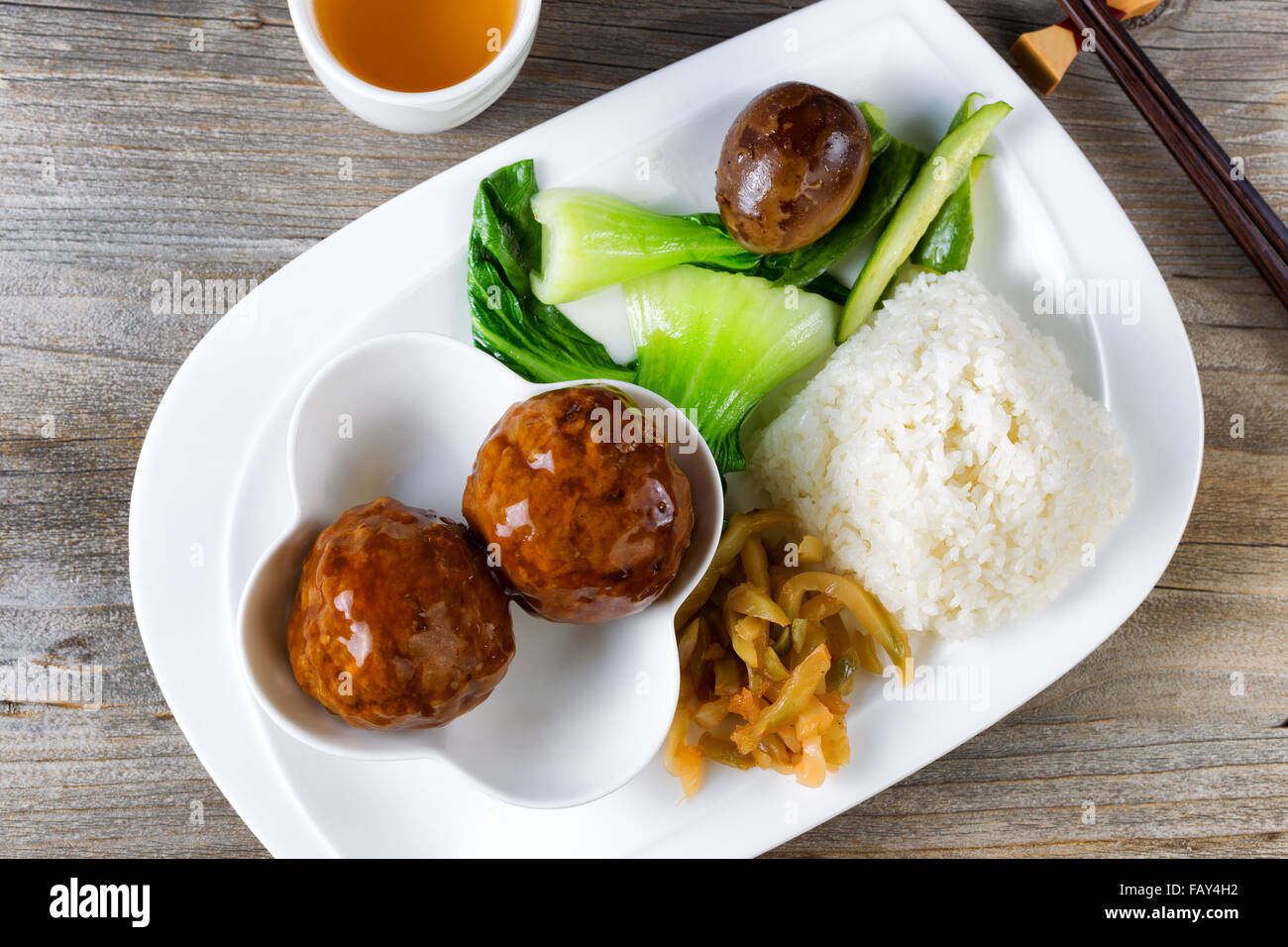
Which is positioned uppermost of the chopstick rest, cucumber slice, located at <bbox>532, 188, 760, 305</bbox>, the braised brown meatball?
the chopstick rest

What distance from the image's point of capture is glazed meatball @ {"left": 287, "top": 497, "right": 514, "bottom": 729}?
133 centimetres

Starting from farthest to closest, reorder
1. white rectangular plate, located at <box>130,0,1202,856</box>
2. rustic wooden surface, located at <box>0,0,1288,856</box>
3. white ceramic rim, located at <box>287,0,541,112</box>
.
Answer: rustic wooden surface, located at <box>0,0,1288,856</box> < white rectangular plate, located at <box>130,0,1202,856</box> < white ceramic rim, located at <box>287,0,541,112</box>

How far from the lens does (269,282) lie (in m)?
1.80

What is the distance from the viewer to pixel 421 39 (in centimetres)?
183

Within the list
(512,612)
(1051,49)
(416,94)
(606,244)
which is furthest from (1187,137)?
(512,612)

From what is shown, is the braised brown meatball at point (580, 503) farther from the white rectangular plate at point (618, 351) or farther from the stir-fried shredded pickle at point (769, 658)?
the white rectangular plate at point (618, 351)

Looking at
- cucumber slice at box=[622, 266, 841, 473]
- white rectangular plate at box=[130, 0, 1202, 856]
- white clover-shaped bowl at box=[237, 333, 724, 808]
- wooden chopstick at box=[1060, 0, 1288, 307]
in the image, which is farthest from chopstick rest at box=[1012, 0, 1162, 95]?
white clover-shaped bowl at box=[237, 333, 724, 808]

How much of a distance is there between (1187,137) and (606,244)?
1.36 meters

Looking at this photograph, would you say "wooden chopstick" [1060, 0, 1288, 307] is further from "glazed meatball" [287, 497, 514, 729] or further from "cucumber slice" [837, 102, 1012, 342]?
"glazed meatball" [287, 497, 514, 729]

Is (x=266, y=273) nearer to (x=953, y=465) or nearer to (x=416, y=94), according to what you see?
(x=416, y=94)

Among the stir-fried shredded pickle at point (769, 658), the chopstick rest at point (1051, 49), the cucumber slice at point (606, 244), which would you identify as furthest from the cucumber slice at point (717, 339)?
the chopstick rest at point (1051, 49)

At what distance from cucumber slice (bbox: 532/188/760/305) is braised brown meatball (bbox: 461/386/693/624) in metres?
0.50
